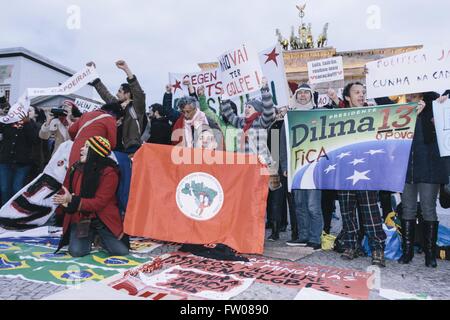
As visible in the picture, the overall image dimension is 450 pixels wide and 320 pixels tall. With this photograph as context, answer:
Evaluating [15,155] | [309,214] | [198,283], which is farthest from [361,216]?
[15,155]

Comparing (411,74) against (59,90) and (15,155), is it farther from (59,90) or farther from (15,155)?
(15,155)

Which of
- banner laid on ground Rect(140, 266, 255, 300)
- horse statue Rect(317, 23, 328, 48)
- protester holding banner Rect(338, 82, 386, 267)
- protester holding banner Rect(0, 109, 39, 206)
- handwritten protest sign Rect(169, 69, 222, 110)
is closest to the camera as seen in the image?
banner laid on ground Rect(140, 266, 255, 300)

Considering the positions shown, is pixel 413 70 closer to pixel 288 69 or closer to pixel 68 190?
pixel 68 190

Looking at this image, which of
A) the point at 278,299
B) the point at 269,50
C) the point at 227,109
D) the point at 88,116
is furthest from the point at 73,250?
the point at 269,50

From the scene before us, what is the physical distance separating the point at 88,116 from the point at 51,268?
7.26 feet

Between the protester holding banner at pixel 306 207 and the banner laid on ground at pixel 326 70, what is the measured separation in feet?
5.03

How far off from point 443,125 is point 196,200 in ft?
9.45

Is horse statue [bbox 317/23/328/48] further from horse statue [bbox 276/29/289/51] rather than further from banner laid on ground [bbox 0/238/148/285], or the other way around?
banner laid on ground [bbox 0/238/148/285]

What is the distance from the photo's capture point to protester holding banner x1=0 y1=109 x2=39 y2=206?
648 centimetres

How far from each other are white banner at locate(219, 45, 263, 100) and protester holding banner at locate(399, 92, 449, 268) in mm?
2038

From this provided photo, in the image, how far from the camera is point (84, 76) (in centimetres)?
623

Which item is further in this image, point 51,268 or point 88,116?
point 88,116

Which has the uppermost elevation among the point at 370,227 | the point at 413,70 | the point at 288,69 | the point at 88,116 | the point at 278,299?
the point at 288,69

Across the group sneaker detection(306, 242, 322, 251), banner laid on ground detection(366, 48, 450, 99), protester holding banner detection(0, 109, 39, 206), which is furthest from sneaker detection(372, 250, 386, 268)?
protester holding banner detection(0, 109, 39, 206)
